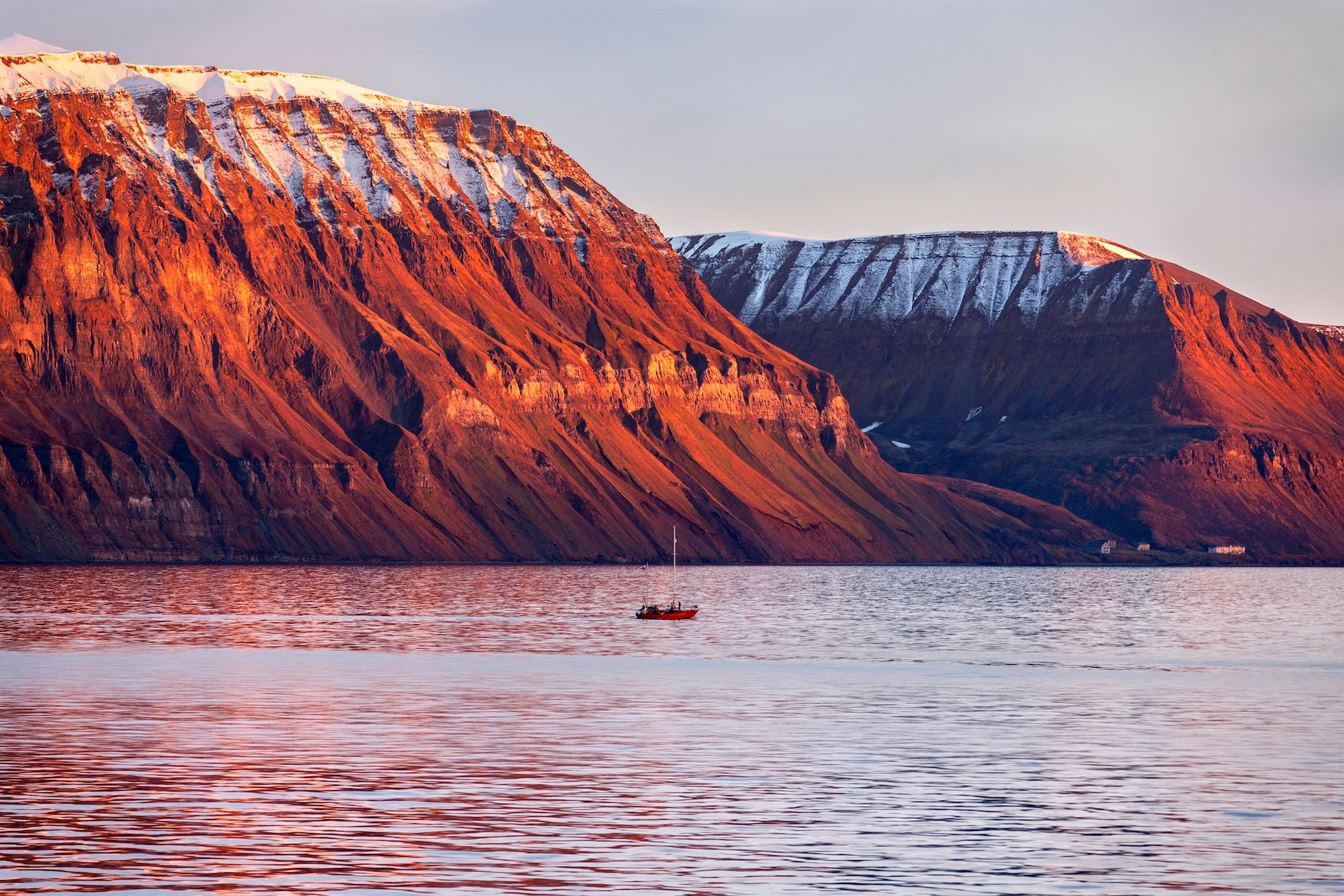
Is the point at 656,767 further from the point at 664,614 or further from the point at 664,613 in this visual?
the point at 664,614

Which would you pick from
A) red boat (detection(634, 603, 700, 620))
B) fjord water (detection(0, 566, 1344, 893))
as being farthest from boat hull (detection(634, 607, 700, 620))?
fjord water (detection(0, 566, 1344, 893))

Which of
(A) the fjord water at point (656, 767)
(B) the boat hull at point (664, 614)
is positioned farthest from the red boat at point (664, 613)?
(A) the fjord water at point (656, 767)

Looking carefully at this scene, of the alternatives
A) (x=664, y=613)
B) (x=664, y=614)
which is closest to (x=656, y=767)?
(x=664, y=613)

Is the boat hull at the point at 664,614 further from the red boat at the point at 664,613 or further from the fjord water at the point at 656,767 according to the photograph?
the fjord water at the point at 656,767

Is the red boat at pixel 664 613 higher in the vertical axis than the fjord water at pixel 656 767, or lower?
higher

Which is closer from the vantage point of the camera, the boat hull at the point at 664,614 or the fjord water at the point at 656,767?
the fjord water at the point at 656,767

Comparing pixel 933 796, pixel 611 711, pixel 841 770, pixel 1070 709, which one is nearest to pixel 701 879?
pixel 933 796

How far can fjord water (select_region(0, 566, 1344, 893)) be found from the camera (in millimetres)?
36969

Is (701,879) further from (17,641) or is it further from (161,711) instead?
(17,641)

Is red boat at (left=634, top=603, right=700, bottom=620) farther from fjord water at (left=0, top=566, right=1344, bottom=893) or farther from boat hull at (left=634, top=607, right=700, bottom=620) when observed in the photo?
fjord water at (left=0, top=566, right=1344, bottom=893)

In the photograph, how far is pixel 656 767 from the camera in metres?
52.5

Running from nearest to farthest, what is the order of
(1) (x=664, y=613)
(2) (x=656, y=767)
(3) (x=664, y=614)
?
(2) (x=656, y=767)
(1) (x=664, y=613)
(3) (x=664, y=614)

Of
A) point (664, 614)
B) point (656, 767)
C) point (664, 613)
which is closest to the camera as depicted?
point (656, 767)

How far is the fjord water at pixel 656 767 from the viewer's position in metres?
37.0
